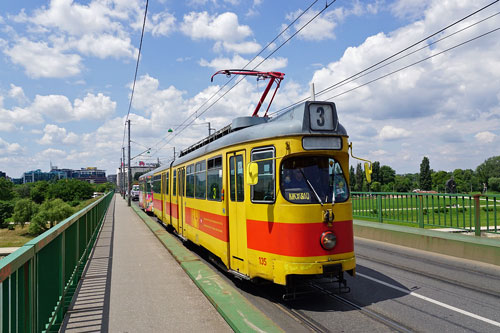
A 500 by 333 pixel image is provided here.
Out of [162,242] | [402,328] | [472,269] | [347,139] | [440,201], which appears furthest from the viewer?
[162,242]

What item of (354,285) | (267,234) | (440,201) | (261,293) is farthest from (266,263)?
(440,201)

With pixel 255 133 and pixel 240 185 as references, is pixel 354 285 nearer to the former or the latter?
pixel 240 185

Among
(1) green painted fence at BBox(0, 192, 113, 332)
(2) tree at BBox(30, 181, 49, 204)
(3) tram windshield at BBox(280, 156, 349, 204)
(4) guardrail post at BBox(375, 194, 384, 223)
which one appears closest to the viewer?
(1) green painted fence at BBox(0, 192, 113, 332)

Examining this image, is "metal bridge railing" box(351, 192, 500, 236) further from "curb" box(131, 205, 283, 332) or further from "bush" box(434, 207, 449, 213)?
"curb" box(131, 205, 283, 332)

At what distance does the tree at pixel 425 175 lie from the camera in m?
102

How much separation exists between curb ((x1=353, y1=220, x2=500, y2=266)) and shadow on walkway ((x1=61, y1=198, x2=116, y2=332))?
26.6ft

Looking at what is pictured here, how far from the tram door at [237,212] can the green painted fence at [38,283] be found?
9.41 feet

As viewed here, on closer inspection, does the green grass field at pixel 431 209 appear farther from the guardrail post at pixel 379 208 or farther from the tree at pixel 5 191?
the tree at pixel 5 191

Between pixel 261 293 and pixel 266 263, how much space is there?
1016 mm

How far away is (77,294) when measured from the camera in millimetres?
6844

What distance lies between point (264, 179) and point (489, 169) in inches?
6119

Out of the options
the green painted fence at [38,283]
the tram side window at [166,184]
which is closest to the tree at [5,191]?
the tram side window at [166,184]

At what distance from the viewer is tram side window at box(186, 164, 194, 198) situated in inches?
430

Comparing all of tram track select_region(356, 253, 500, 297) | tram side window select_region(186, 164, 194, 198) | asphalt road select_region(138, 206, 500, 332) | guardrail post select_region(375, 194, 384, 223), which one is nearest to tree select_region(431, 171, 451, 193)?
guardrail post select_region(375, 194, 384, 223)
